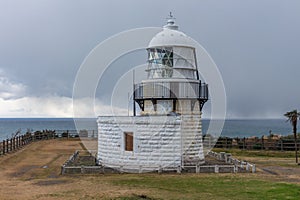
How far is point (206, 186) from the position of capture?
16750 mm

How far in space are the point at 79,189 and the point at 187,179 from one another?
5249 millimetres

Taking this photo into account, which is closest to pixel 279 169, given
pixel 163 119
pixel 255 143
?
pixel 163 119

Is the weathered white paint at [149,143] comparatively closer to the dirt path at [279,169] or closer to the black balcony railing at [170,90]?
the black balcony railing at [170,90]

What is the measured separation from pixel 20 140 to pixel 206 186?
22.1 metres

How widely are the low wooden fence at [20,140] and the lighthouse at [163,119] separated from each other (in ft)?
31.5

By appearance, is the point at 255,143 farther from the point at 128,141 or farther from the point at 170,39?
the point at 128,141

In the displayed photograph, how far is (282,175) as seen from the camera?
20.2m

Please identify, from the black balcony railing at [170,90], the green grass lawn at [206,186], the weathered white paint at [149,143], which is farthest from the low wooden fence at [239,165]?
the black balcony railing at [170,90]

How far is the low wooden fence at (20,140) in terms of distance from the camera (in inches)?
1154

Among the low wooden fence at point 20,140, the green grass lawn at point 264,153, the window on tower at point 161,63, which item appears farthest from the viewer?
the green grass lawn at point 264,153

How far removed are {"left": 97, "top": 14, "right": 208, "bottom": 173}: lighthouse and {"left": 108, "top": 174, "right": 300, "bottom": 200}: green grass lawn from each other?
1647 mm

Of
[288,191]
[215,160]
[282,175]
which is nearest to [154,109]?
[215,160]

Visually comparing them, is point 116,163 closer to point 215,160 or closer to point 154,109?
point 154,109

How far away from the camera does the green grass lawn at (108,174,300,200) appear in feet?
48.2
